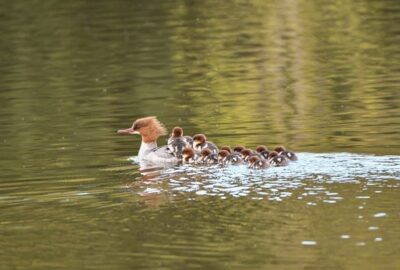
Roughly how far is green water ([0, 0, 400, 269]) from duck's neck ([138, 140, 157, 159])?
0.27 meters

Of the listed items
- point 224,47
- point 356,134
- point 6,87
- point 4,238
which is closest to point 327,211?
point 4,238

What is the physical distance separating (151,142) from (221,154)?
2.35m

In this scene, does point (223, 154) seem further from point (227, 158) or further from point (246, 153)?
point (246, 153)

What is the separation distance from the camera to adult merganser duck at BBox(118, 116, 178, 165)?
17281 mm

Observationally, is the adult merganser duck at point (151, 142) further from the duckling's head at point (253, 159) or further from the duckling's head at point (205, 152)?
the duckling's head at point (253, 159)

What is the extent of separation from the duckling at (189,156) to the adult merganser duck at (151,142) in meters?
0.30

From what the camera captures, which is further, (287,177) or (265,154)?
(265,154)

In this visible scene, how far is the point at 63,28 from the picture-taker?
35.2m

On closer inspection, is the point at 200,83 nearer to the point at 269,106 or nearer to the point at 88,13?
the point at 269,106

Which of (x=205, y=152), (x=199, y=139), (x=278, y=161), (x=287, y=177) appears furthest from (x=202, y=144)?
(x=287, y=177)

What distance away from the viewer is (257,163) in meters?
15.4

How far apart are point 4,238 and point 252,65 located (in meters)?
14.5

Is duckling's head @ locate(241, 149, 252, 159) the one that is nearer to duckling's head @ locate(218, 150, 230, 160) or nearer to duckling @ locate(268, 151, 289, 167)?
duckling's head @ locate(218, 150, 230, 160)

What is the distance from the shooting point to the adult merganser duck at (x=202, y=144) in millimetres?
16706
